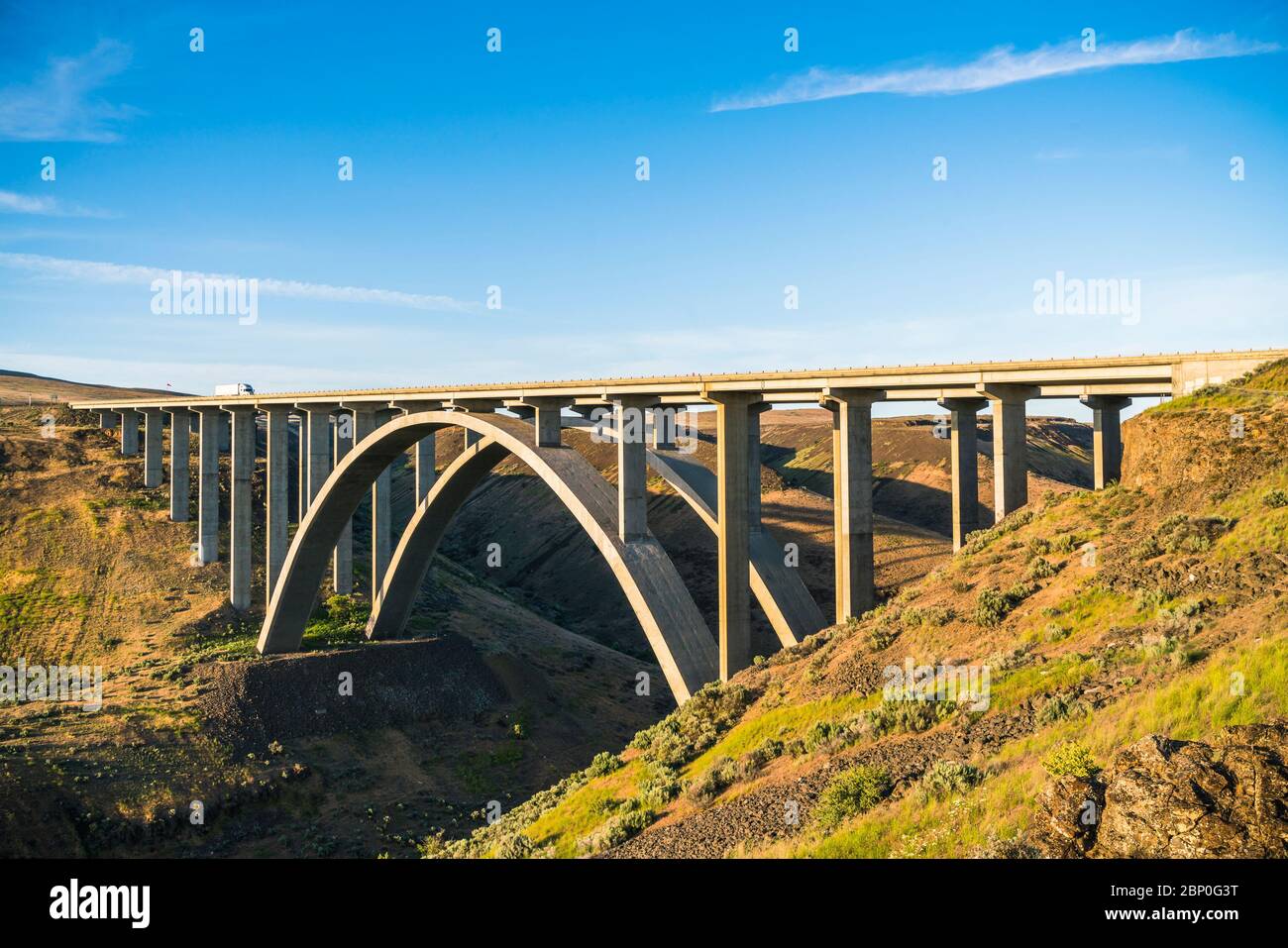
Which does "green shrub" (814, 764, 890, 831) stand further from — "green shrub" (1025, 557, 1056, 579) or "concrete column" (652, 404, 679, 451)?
"concrete column" (652, 404, 679, 451)

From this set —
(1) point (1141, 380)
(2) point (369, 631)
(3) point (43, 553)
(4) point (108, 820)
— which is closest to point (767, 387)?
(1) point (1141, 380)

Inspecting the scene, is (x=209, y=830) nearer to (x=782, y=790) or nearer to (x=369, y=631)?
(x=369, y=631)

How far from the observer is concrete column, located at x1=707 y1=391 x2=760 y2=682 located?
2862cm

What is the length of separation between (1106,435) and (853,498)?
671 cm

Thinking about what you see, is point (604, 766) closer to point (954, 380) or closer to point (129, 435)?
point (954, 380)

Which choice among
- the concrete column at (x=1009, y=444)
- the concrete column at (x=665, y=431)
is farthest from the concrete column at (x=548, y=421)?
the concrete column at (x=1009, y=444)

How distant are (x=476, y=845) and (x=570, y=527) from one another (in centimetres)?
6308

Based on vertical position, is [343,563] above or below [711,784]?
above

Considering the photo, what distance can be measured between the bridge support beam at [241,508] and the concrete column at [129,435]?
65.1 ft

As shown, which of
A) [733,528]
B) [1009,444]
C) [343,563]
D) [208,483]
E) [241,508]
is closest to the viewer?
[1009,444]

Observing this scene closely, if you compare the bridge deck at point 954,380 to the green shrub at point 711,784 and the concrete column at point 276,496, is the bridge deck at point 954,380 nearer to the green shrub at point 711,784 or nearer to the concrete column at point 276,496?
the green shrub at point 711,784

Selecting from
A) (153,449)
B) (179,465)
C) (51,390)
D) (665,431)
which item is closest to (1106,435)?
(665,431)

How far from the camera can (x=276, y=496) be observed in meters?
48.2

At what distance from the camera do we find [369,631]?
48.6 metres
